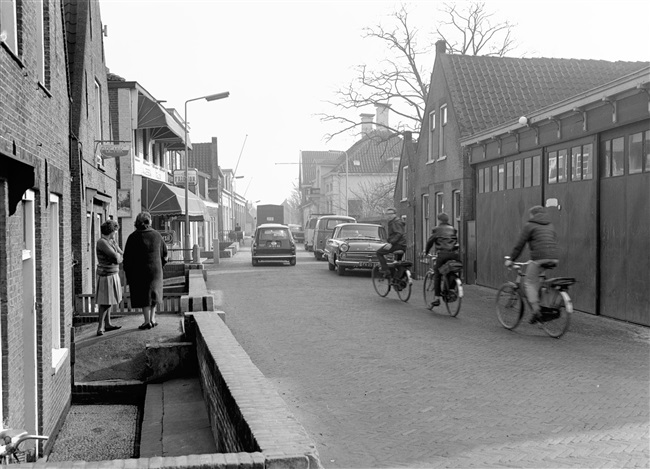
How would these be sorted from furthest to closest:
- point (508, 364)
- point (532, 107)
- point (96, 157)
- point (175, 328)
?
1. point (532, 107)
2. point (96, 157)
3. point (175, 328)
4. point (508, 364)

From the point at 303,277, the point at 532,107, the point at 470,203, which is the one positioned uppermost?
the point at 532,107

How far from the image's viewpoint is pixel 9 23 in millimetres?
6527

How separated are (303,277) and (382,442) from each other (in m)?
18.5

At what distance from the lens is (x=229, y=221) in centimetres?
8281

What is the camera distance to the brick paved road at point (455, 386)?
5574mm

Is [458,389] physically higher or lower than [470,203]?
lower

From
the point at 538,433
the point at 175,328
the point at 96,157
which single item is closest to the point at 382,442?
the point at 538,433

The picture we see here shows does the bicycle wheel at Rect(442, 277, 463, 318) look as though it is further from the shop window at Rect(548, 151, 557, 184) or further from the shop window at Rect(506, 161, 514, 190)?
the shop window at Rect(506, 161, 514, 190)

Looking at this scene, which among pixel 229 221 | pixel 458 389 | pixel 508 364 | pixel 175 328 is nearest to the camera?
pixel 458 389

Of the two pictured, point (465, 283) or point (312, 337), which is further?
point (465, 283)

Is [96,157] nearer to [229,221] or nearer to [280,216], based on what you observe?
[280,216]

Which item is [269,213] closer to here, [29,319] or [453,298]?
[453,298]

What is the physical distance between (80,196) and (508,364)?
969 centimetres

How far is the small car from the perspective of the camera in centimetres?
2414
